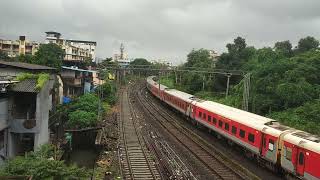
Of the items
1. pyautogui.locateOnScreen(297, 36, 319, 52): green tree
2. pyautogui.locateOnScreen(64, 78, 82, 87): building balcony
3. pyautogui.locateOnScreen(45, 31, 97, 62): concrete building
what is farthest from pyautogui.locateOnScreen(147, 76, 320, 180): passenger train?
pyautogui.locateOnScreen(45, 31, 97, 62): concrete building

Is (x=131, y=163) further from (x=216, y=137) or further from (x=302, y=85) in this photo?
(x=302, y=85)

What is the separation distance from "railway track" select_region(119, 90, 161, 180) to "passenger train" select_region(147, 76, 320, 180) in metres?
5.60

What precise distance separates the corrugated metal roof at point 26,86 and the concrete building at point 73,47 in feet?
218

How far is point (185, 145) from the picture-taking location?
2955cm

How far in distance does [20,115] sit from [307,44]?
57.7m

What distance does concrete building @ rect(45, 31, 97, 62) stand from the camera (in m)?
107

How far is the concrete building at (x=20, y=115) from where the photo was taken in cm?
2229

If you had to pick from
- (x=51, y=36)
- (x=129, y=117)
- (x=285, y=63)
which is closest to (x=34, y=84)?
(x=129, y=117)

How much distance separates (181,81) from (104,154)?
5403 cm

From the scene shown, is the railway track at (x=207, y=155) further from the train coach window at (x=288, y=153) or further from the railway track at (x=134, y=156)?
the railway track at (x=134, y=156)

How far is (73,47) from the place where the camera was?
117062 mm

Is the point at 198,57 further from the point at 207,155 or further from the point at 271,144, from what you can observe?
the point at 271,144

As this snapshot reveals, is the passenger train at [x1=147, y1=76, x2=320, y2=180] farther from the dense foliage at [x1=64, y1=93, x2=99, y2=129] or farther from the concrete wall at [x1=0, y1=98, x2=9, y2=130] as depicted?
the concrete wall at [x1=0, y1=98, x2=9, y2=130]

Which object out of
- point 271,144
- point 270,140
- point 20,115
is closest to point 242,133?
point 270,140
